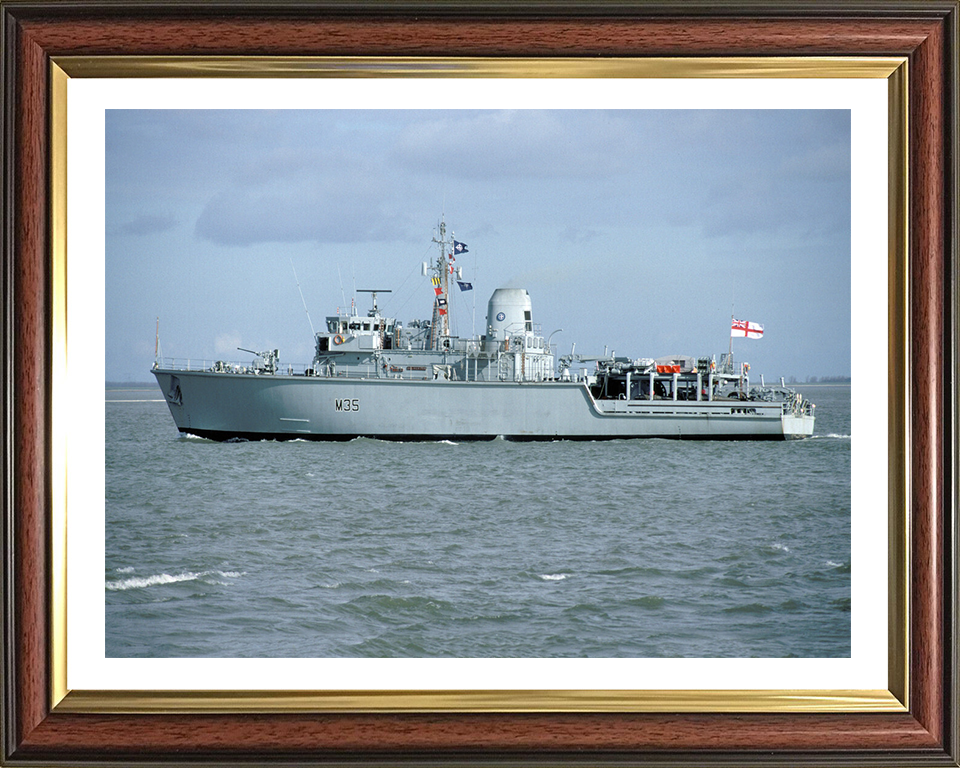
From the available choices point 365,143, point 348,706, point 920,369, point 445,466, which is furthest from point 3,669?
point 445,466

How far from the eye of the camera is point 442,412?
50.7ft

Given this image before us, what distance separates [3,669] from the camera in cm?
261

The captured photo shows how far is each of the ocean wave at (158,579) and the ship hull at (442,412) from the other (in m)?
11.2

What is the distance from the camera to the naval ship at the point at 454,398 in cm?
1458

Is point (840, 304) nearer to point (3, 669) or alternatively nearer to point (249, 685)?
point (249, 685)

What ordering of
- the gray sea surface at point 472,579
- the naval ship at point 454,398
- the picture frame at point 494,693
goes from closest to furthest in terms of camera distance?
the picture frame at point 494,693
the gray sea surface at point 472,579
the naval ship at point 454,398

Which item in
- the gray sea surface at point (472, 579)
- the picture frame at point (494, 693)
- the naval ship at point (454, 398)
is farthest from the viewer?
the naval ship at point (454, 398)

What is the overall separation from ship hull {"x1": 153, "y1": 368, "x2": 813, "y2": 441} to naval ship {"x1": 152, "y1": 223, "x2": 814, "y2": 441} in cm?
2

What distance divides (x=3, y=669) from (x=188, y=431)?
11857mm

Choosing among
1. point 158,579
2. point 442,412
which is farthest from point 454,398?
point 158,579

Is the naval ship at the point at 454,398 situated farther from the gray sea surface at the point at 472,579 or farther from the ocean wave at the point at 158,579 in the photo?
the ocean wave at the point at 158,579

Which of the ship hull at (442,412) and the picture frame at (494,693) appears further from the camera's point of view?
the ship hull at (442,412)

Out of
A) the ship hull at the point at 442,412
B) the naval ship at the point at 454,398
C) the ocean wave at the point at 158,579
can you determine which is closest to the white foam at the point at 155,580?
the ocean wave at the point at 158,579

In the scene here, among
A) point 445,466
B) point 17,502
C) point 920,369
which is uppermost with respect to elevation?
point 920,369
